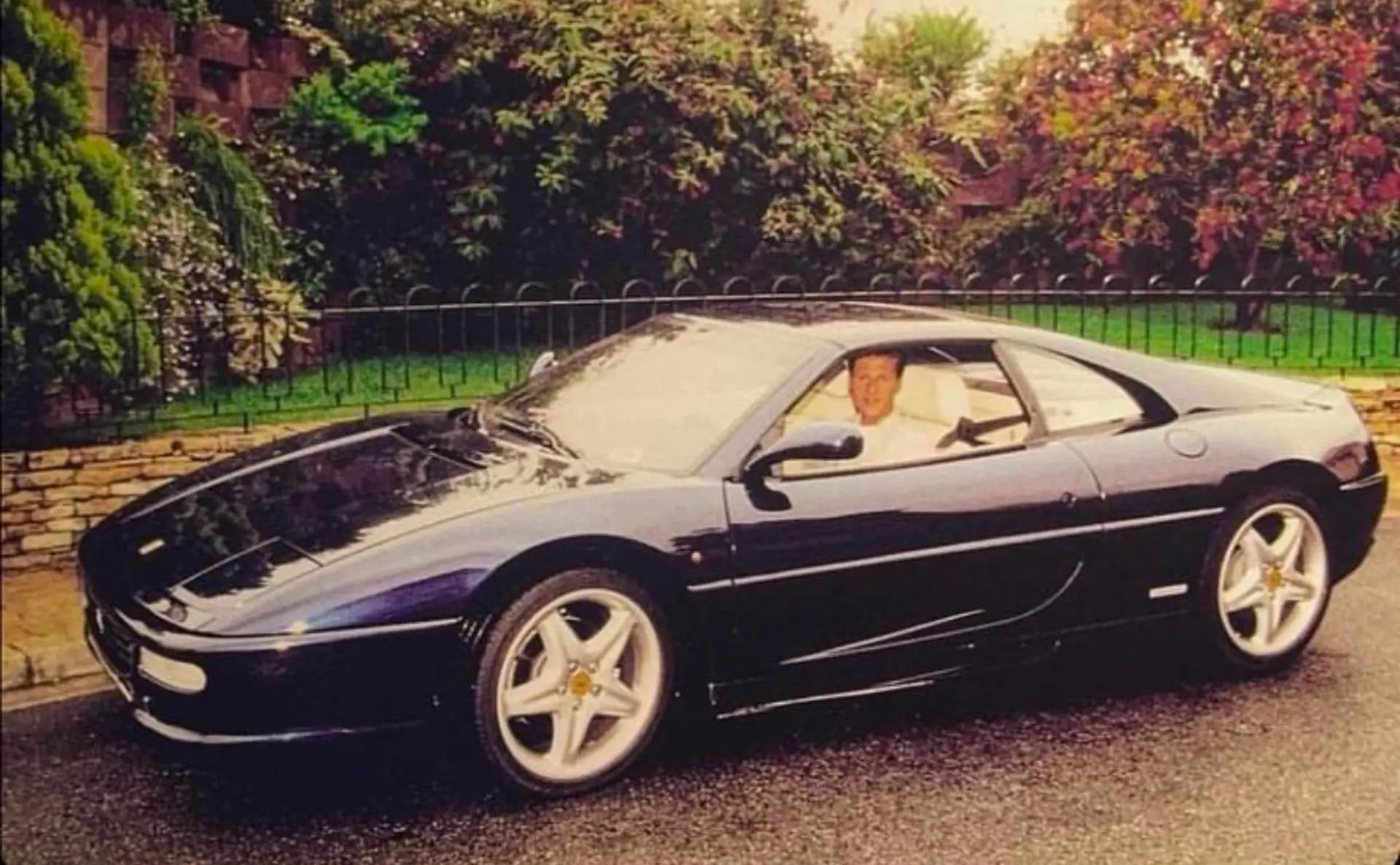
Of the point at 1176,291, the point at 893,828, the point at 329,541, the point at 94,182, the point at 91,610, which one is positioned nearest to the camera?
the point at 94,182

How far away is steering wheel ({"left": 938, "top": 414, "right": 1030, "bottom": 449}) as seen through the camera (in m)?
3.12

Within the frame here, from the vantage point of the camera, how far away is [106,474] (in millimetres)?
2262

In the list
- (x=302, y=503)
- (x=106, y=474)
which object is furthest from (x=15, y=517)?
(x=302, y=503)

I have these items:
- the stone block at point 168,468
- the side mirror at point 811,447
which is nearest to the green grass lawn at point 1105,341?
the stone block at point 168,468

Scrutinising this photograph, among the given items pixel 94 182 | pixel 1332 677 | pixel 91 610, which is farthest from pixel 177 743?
pixel 1332 677

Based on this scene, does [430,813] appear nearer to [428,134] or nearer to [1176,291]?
[428,134]

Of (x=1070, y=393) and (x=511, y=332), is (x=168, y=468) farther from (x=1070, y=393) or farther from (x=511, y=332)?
(x=1070, y=393)

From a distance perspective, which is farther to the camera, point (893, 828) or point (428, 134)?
point (893, 828)

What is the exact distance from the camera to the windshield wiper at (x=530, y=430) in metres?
2.89

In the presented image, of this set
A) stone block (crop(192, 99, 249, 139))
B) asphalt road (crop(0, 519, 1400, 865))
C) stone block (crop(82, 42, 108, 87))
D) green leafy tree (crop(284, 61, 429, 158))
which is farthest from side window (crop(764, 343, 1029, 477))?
stone block (crop(82, 42, 108, 87))

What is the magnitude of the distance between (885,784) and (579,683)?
23.2 inches

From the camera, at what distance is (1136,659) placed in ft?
11.0

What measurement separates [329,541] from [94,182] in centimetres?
66

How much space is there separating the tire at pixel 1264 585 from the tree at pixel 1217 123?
0.50 meters
